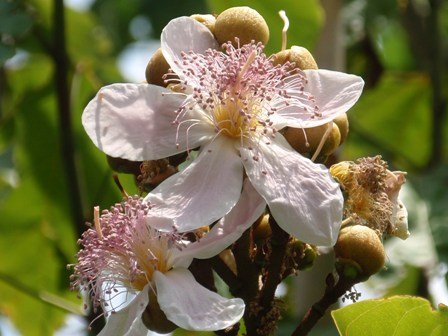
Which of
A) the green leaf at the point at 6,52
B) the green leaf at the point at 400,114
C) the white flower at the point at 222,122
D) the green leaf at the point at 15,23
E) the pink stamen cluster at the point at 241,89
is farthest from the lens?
the green leaf at the point at 400,114

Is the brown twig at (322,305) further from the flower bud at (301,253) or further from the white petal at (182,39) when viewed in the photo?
the white petal at (182,39)

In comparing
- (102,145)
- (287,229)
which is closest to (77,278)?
(102,145)

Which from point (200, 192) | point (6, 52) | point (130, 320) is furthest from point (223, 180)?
point (6, 52)

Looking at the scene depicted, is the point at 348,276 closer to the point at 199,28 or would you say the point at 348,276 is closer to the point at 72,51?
the point at 199,28

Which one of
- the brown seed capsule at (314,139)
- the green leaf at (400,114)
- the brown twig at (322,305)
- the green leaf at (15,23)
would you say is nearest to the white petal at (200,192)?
the brown seed capsule at (314,139)

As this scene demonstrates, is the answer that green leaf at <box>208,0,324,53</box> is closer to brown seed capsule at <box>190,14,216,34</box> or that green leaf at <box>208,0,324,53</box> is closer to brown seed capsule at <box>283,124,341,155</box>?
brown seed capsule at <box>190,14,216,34</box>

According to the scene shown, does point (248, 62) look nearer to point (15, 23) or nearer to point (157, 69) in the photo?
point (157, 69)

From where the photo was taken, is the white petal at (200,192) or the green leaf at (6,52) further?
the green leaf at (6,52)
